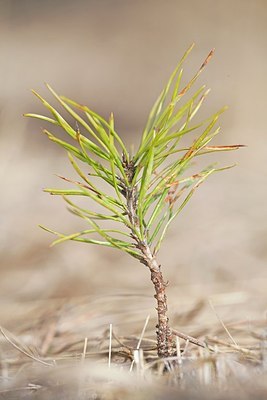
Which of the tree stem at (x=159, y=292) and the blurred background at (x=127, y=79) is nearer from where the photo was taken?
the tree stem at (x=159, y=292)

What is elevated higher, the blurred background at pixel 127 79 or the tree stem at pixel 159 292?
the blurred background at pixel 127 79

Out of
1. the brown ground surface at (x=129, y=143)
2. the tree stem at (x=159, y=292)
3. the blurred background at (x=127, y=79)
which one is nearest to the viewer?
the tree stem at (x=159, y=292)

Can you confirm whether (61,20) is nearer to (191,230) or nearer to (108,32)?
(108,32)

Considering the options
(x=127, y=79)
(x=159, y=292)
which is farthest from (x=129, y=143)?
(x=159, y=292)

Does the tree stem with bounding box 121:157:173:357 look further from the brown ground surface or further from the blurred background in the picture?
the blurred background

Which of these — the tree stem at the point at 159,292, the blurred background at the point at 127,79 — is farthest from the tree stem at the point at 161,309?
the blurred background at the point at 127,79

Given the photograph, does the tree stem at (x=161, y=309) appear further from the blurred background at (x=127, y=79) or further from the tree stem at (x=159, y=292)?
the blurred background at (x=127, y=79)

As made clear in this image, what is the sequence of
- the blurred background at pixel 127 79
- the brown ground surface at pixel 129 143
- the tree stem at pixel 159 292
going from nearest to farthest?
the tree stem at pixel 159 292 < the brown ground surface at pixel 129 143 < the blurred background at pixel 127 79

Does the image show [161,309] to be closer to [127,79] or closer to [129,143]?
[129,143]

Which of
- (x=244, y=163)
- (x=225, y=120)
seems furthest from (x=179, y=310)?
(x=225, y=120)
